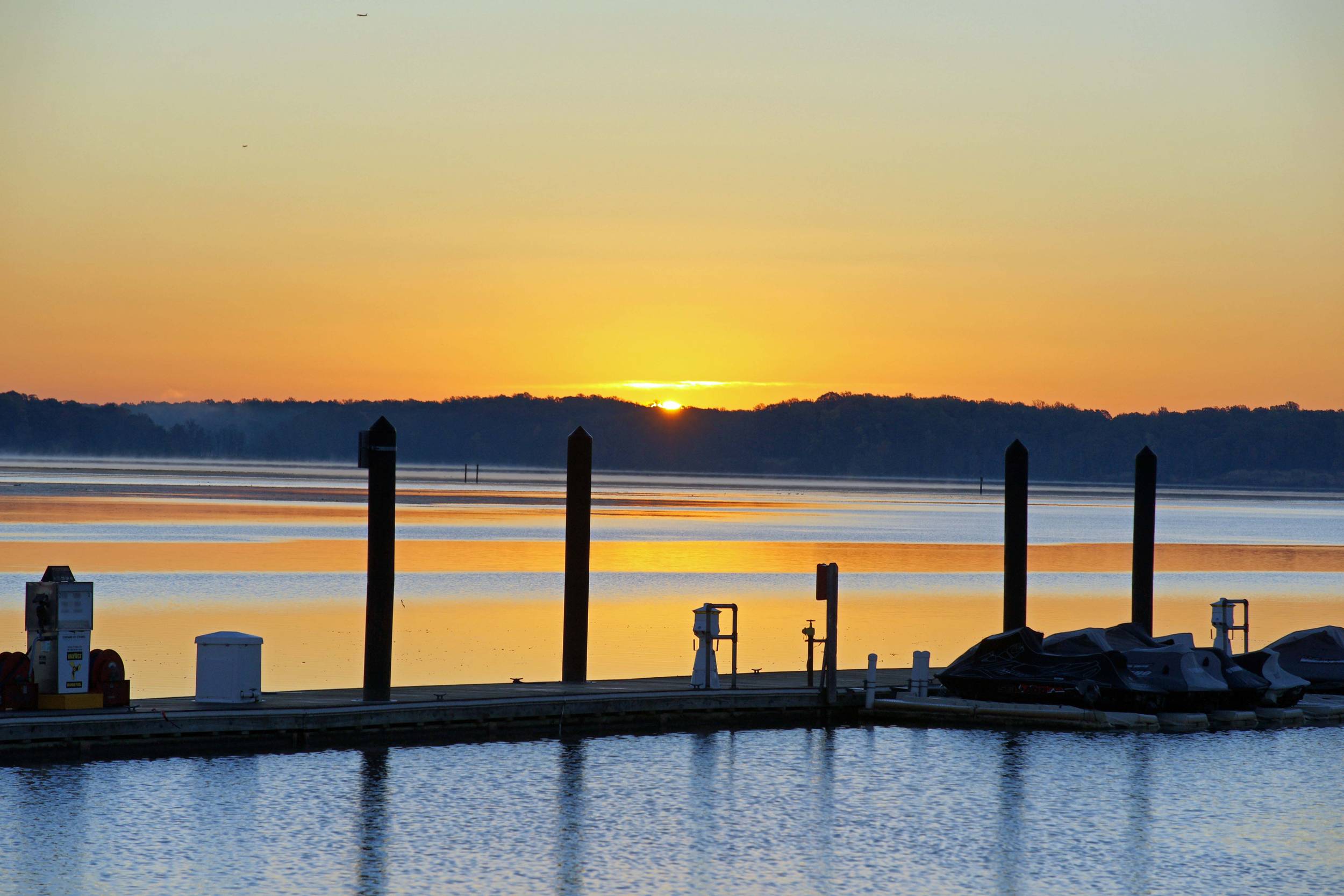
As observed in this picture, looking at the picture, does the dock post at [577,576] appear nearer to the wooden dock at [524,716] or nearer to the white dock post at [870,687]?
the wooden dock at [524,716]

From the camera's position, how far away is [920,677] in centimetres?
2298

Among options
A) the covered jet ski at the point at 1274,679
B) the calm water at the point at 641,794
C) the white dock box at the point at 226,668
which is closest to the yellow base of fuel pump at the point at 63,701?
the calm water at the point at 641,794

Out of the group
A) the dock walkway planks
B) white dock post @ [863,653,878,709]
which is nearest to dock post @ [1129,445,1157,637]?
the dock walkway planks

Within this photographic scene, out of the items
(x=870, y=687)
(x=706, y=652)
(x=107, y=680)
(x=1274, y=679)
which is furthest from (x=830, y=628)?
(x=107, y=680)

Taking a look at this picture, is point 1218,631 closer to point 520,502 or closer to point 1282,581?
point 1282,581

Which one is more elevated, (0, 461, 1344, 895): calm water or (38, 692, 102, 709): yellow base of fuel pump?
(38, 692, 102, 709): yellow base of fuel pump

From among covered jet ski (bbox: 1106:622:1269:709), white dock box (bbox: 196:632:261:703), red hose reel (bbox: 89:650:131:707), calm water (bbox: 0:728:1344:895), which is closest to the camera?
calm water (bbox: 0:728:1344:895)

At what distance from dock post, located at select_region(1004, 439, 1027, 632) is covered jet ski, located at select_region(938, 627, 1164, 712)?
6937 millimetres

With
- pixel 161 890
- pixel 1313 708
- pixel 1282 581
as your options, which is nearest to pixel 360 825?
pixel 161 890

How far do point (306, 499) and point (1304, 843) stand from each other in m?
113

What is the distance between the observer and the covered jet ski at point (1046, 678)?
22.5 metres

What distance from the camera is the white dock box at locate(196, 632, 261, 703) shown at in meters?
19.0

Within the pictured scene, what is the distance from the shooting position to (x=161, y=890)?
518 inches

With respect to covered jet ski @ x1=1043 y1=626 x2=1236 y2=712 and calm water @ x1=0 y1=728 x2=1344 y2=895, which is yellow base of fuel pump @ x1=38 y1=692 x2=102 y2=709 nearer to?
calm water @ x1=0 y1=728 x2=1344 y2=895
